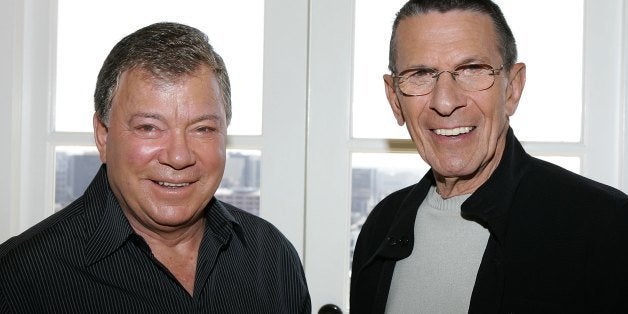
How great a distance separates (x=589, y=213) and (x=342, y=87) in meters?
0.99

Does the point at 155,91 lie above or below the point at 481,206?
above

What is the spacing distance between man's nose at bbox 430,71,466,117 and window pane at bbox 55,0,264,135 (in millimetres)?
864

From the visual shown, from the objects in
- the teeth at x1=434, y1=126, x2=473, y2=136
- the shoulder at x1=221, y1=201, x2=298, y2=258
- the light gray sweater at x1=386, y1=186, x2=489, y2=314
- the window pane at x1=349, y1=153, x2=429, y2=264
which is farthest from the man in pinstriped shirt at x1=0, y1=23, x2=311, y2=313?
the window pane at x1=349, y1=153, x2=429, y2=264

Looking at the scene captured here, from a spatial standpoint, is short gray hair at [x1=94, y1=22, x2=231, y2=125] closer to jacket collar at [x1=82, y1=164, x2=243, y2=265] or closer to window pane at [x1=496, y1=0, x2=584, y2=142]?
jacket collar at [x1=82, y1=164, x2=243, y2=265]

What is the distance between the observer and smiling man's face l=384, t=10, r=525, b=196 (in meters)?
1.59

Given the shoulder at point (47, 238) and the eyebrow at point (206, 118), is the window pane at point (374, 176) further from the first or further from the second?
the shoulder at point (47, 238)

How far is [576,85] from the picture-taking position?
7.25ft

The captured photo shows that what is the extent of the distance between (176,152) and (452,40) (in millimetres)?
703

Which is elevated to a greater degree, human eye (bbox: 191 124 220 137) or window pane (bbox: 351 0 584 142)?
window pane (bbox: 351 0 584 142)

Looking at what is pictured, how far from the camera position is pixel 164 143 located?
154 centimetres

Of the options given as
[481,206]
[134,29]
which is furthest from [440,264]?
[134,29]

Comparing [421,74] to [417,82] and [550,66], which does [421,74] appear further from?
[550,66]

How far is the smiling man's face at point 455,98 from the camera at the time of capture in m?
1.59

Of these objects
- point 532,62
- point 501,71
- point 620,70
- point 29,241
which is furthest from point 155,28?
point 620,70
